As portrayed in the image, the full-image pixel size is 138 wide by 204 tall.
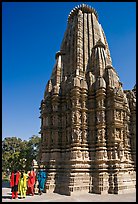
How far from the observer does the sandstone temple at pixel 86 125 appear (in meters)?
14.2

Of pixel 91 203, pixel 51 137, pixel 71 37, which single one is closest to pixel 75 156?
pixel 51 137

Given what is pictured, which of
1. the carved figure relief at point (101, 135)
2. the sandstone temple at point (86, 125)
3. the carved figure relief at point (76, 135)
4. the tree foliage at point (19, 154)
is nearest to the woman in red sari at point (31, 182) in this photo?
the sandstone temple at point (86, 125)

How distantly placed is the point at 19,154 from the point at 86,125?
23.0 m

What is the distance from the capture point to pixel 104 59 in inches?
730

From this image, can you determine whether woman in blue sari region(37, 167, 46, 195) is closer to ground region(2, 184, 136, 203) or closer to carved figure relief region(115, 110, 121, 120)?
ground region(2, 184, 136, 203)

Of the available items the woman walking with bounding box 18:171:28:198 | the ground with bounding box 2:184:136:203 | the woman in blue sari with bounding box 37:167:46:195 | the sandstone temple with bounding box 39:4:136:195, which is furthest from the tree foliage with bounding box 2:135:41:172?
the ground with bounding box 2:184:136:203

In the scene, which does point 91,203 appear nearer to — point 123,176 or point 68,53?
point 123,176

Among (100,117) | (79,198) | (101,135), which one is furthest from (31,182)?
(100,117)

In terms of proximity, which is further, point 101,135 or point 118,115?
point 118,115

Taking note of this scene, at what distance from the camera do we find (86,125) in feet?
53.4

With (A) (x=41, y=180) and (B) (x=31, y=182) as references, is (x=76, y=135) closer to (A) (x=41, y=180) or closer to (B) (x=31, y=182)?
(A) (x=41, y=180)

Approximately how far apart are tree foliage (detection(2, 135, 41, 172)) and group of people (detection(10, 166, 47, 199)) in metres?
19.6

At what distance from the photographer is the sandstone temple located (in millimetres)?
14250

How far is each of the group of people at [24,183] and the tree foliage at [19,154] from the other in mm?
19578
